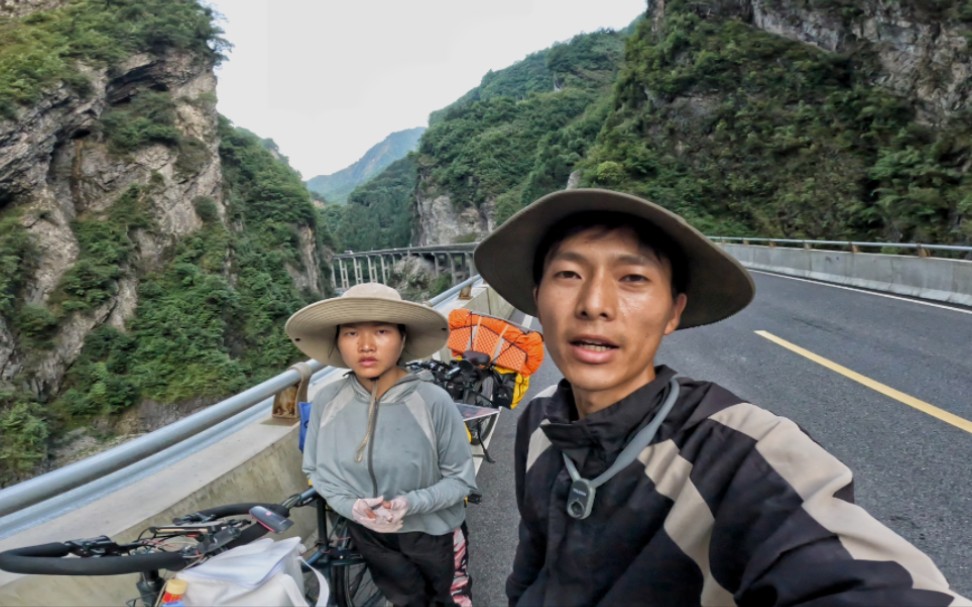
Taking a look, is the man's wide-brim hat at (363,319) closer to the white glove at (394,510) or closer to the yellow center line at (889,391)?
the white glove at (394,510)

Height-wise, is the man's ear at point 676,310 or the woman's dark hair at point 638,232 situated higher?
the woman's dark hair at point 638,232

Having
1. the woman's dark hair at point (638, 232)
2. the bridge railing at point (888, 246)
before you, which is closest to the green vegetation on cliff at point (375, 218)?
the bridge railing at point (888, 246)

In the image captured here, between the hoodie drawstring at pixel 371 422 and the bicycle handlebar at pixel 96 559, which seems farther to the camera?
the hoodie drawstring at pixel 371 422

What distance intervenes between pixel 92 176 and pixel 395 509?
3813 centimetres

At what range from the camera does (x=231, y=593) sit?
3.47 feet

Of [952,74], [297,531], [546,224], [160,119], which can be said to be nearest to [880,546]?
[546,224]

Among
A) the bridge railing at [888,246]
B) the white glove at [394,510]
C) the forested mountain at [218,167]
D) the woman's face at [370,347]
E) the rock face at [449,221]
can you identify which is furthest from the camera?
the rock face at [449,221]

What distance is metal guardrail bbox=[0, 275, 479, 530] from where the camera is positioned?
1.46 metres

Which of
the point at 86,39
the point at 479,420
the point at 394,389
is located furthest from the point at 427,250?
the point at 394,389

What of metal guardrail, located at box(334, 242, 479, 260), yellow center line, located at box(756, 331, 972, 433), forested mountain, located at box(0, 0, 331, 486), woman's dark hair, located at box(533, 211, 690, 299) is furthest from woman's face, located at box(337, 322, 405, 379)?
metal guardrail, located at box(334, 242, 479, 260)

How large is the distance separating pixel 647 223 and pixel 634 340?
267mm

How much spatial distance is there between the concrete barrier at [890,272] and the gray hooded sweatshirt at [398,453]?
1067 centimetres

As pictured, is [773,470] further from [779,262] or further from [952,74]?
[952,74]

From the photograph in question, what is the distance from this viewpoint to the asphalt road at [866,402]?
2.94 metres
